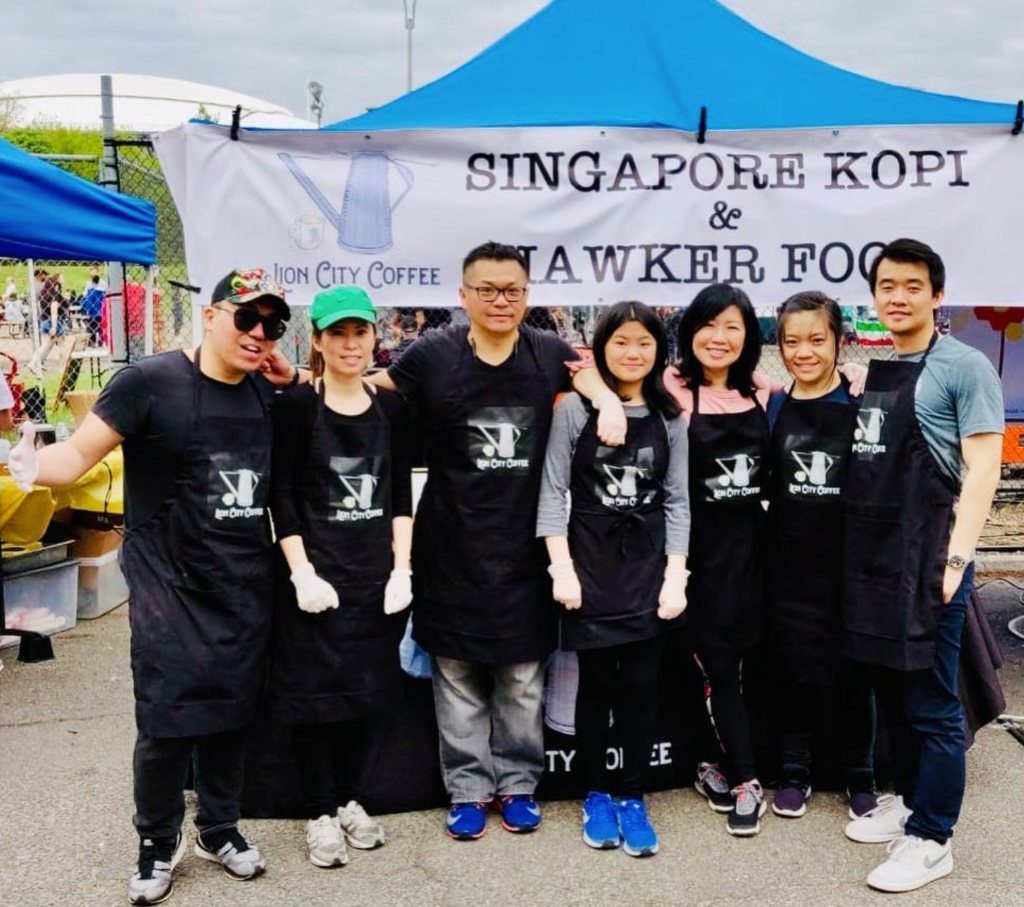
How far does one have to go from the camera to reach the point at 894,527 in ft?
10.5

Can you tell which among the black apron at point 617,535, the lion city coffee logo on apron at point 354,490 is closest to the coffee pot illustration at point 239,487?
the lion city coffee logo on apron at point 354,490

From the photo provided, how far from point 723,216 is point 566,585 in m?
1.91

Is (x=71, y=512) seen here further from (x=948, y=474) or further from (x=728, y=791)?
(x=948, y=474)

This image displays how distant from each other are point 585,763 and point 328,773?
841 mm

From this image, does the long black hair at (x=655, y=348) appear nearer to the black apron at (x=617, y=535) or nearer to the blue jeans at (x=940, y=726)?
the black apron at (x=617, y=535)

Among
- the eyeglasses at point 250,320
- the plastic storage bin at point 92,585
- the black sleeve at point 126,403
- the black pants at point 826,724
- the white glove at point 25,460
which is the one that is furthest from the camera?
the plastic storage bin at point 92,585

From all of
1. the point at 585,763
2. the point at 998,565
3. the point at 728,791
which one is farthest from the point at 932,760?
the point at 998,565

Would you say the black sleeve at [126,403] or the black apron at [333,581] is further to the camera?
the black apron at [333,581]

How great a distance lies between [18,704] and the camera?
4691 millimetres

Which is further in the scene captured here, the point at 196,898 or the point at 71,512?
the point at 71,512

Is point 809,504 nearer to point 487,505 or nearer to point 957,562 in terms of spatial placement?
point 957,562

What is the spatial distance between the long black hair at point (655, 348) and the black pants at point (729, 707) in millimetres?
830

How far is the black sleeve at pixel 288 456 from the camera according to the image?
3.16 meters

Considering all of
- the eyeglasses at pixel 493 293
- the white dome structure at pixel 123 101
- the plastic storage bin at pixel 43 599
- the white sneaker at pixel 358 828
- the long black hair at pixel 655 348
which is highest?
the white dome structure at pixel 123 101
